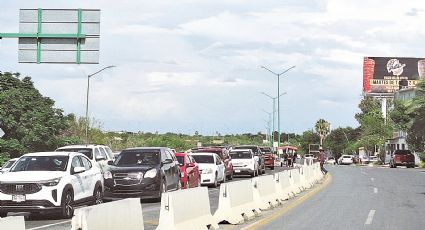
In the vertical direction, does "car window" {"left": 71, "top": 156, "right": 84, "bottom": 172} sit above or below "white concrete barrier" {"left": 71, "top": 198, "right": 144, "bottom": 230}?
above

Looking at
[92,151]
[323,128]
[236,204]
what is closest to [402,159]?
[92,151]

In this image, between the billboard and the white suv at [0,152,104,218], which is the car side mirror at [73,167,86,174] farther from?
the billboard

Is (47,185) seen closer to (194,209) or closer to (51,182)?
(51,182)

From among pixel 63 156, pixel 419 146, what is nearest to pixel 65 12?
pixel 63 156

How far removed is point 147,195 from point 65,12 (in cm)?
878

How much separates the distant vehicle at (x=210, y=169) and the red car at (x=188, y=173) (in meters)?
2.18

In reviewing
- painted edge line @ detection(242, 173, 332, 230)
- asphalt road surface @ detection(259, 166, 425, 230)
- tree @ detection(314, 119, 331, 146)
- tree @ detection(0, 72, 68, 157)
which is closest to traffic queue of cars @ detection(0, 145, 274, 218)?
painted edge line @ detection(242, 173, 332, 230)

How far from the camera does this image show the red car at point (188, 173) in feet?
81.1

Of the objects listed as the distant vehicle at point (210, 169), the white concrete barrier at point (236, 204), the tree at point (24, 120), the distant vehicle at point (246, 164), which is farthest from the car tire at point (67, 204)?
the tree at point (24, 120)

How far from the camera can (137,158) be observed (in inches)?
886

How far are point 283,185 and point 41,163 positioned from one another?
7989 millimetres

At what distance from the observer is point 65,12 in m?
→ 25.7

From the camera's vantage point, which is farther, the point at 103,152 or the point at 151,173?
the point at 103,152

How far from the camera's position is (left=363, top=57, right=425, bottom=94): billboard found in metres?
116
